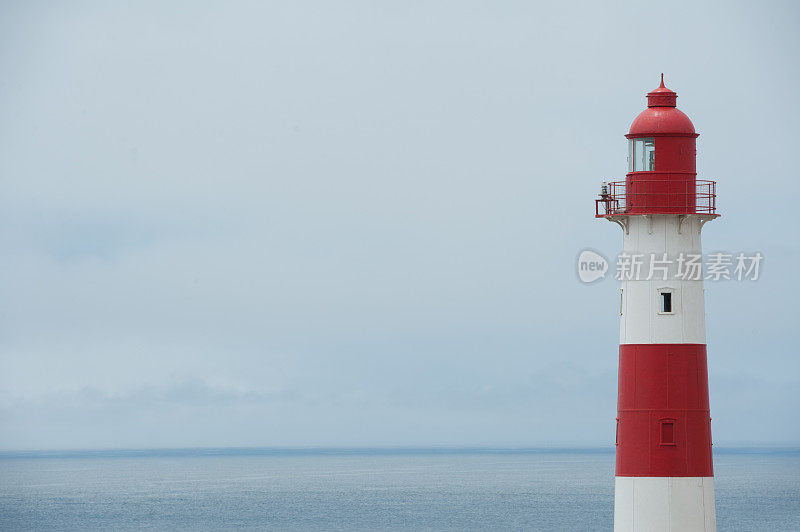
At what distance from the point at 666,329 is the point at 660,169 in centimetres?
241

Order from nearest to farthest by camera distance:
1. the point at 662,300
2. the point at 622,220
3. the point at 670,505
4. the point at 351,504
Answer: the point at 670,505 < the point at 662,300 < the point at 622,220 < the point at 351,504

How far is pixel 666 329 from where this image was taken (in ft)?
63.7

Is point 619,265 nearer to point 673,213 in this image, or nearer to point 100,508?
point 673,213

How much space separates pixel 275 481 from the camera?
136 m

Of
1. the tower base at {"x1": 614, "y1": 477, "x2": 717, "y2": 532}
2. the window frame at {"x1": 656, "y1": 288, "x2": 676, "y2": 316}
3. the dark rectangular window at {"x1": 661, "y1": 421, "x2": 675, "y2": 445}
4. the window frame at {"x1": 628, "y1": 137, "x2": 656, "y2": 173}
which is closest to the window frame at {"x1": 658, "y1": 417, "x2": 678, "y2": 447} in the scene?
the dark rectangular window at {"x1": 661, "y1": 421, "x2": 675, "y2": 445}

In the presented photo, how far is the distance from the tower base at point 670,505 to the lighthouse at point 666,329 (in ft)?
0.05

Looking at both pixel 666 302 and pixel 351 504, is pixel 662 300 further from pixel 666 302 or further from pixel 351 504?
pixel 351 504

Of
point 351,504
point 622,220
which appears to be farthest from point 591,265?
point 351,504

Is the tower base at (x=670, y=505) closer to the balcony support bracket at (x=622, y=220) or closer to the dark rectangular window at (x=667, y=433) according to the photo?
the dark rectangular window at (x=667, y=433)

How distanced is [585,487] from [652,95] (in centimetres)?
10236

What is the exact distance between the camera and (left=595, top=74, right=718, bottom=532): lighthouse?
19.3 m

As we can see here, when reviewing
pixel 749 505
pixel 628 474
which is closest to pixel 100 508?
pixel 749 505

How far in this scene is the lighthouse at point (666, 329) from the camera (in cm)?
1930

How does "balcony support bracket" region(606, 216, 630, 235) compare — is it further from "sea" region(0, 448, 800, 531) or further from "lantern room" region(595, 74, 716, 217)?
"sea" region(0, 448, 800, 531)
